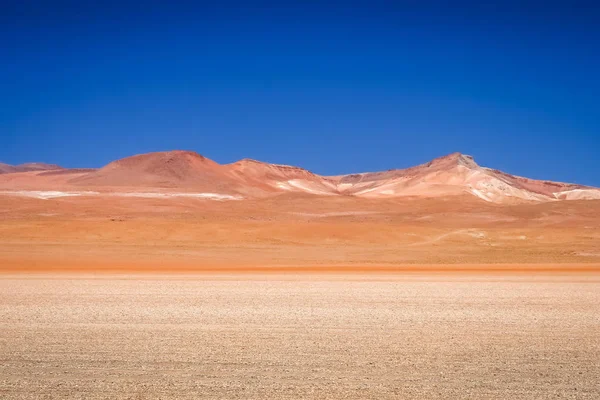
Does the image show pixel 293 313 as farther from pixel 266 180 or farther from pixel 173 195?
pixel 266 180

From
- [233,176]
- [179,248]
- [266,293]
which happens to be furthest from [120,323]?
[233,176]

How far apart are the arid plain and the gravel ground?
4 centimetres

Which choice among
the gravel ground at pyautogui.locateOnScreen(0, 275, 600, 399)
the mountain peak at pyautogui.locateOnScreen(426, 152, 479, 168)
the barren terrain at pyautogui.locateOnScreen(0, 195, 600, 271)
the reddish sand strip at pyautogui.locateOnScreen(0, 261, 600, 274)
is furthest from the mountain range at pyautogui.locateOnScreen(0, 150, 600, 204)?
the gravel ground at pyautogui.locateOnScreen(0, 275, 600, 399)

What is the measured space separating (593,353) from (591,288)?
8788 millimetres

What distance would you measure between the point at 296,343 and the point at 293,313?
273 centimetres

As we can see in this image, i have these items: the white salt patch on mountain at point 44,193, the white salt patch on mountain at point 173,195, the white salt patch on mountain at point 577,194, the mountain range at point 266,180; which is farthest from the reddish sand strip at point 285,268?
the white salt patch on mountain at point 577,194

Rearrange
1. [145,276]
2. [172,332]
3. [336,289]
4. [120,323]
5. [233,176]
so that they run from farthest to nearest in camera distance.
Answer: [233,176]
[145,276]
[336,289]
[120,323]
[172,332]

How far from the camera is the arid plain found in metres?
7.18

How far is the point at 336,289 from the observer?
15977 mm

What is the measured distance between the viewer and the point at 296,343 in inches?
359

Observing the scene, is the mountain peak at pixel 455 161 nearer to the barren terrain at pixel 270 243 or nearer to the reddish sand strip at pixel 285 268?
the barren terrain at pixel 270 243

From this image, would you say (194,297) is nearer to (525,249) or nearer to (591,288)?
(591,288)

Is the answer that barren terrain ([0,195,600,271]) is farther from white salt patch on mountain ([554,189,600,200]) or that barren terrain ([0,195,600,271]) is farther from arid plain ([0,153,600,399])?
white salt patch on mountain ([554,189,600,200])

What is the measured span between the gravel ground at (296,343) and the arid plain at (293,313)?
1.5 inches
